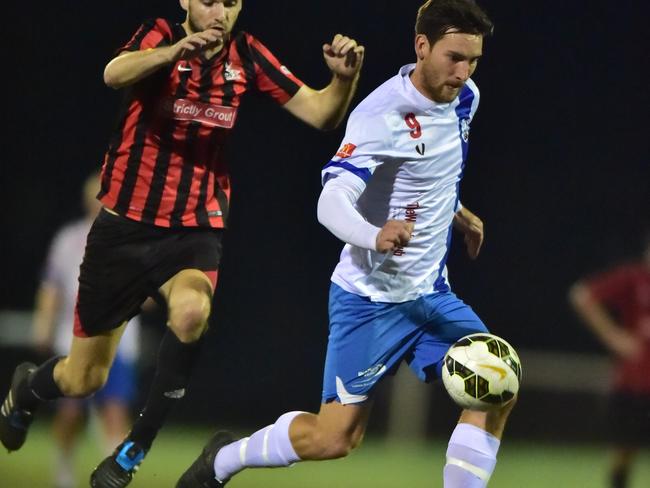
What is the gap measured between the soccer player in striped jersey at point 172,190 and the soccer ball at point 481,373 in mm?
1102

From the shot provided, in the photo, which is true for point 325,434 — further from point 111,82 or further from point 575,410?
point 575,410

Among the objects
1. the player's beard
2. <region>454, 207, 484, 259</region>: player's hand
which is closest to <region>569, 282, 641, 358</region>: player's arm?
<region>454, 207, 484, 259</region>: player's hand

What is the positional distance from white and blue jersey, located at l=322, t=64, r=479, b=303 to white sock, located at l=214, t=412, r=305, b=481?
650mm

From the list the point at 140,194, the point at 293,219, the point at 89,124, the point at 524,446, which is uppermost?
the point at 140,194

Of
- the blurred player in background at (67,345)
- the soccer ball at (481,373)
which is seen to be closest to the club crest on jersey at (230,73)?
the soccer ball at (481,373)

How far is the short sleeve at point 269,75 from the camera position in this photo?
5285 millimetres

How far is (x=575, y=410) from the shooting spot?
471 inches

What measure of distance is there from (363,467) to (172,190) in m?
4.40

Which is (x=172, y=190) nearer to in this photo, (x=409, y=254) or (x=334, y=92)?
(x=334, y=92)

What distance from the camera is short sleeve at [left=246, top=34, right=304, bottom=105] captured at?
529 centimetres

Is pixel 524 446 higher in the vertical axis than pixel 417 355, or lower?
lower

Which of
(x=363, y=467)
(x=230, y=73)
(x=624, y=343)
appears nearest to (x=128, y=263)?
(x=230, y=73)

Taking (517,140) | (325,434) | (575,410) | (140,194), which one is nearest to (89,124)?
(517,140)

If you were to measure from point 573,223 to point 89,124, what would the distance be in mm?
5242
